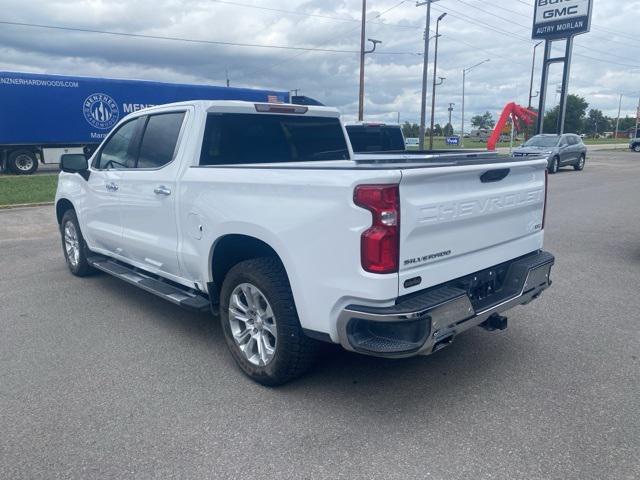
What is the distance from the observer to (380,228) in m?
2.83

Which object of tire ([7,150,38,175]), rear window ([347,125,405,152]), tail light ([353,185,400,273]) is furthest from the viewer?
tire ([7,150,38,175])

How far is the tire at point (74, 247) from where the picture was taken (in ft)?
20.3

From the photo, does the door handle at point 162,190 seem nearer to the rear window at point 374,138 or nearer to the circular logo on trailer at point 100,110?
the rear window at point 374,138

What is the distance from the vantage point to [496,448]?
2910mm

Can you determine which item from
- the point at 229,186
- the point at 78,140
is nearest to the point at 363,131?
the point at 229,186

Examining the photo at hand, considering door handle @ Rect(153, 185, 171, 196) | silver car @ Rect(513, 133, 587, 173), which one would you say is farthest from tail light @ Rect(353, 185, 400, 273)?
silver car @ Rect(513, 133, 587, 173)

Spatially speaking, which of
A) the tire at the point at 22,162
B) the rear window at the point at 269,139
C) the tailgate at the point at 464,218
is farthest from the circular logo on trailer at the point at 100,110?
the tailgate at the point at 464,218

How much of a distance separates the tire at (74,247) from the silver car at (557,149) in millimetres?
18595

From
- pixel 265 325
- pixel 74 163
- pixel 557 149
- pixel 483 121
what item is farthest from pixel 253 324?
pixel 483 121

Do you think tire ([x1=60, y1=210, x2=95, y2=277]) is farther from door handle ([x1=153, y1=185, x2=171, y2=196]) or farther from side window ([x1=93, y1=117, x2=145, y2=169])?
door handle ([x1=153, y1=185, x2=171, y2=196])

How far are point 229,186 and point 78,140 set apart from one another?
65.2 feet

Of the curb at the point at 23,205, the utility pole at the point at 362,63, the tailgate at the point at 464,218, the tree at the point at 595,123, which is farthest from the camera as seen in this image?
the tree at the point at 595,123

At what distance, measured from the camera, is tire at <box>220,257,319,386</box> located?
132 inches

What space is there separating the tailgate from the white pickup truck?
0.04 ft
